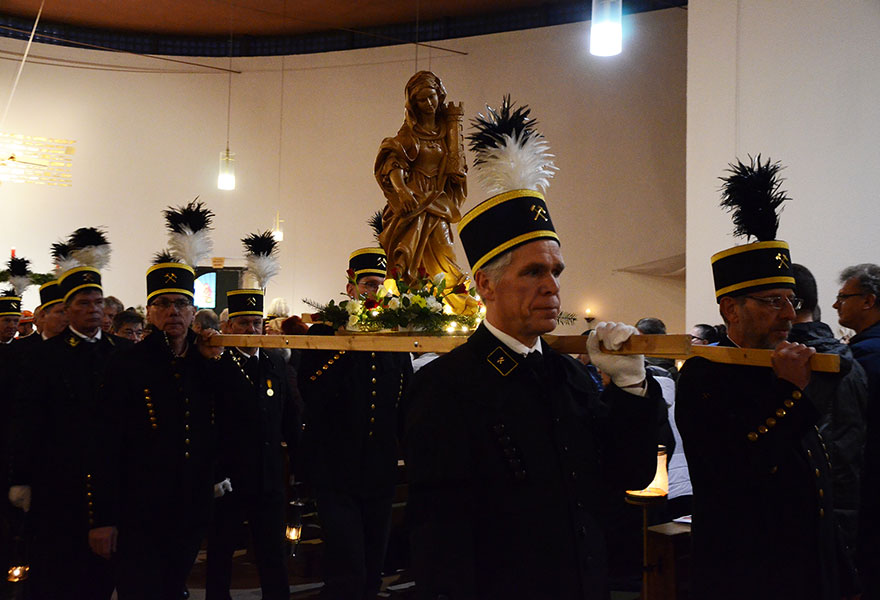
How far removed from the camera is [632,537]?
5812 mm

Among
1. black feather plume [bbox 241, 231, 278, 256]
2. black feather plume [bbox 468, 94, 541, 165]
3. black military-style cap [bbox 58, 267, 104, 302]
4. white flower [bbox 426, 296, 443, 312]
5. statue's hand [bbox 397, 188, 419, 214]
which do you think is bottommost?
white flower [bbox 426, 296, 443, 312]

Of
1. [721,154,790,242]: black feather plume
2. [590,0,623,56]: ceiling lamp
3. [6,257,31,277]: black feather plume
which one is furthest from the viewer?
[6,257,31,277]: black feather plume

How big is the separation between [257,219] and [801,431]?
48.8 feet

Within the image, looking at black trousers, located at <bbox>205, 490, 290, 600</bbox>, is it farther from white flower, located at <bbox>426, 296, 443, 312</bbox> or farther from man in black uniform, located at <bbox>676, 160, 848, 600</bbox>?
man in black uniform, located at <bbox>676, 160, 848, 600</bbox>

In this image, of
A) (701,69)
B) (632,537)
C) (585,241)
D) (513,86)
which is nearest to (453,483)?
(632,537)

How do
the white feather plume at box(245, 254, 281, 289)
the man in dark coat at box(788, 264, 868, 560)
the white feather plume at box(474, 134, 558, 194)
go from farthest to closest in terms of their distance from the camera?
the white feather plume at box(245, 254, 281, 289), the man in dark coat at box(788, 264, 868, 560), the white feather plume at box(474, 134, 558, 194)

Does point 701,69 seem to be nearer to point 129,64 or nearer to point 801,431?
point 801,431

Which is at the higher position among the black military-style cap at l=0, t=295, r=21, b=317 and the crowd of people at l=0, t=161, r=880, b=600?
the black military-style cap at l=0, t=295, r=21, b=317

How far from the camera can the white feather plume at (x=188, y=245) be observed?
472 centimetres

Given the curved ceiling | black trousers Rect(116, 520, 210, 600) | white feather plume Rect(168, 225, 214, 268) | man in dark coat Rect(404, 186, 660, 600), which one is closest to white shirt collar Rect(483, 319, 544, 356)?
man in dark coat Rect(404, 186, 660, 600)

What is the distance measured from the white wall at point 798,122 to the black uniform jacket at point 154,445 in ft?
15.2

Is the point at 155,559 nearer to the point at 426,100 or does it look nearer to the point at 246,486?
the point at 246,486

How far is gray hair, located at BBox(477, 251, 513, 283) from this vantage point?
2.37m

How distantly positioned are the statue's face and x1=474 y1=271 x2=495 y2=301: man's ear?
2823 mm
